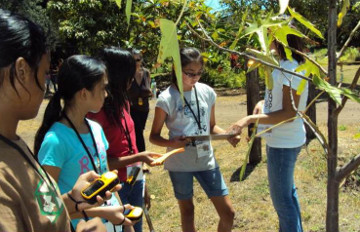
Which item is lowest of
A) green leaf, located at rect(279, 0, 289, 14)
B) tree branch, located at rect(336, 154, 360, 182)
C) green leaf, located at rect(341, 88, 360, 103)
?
tree branch, located at rect(336, 154, 360, 182)

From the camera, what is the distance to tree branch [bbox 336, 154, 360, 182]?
38.7 inches

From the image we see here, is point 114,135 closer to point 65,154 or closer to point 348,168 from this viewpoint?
point 65,154

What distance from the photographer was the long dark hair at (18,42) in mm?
1006

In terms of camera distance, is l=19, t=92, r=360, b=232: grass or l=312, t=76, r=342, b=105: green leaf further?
l=19, t=92, r=360, b=232: grass

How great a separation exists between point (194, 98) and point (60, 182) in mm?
1304

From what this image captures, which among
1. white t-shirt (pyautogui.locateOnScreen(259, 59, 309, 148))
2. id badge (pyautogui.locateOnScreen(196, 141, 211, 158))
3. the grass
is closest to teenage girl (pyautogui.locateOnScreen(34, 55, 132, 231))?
id badge (pyautogui.locateOnScreen(196, 141, 211, 158))

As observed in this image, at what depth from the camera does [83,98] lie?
194cm

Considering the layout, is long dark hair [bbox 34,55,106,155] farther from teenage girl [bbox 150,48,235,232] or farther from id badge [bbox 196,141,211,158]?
id badge [bbox 196,141,211,158]

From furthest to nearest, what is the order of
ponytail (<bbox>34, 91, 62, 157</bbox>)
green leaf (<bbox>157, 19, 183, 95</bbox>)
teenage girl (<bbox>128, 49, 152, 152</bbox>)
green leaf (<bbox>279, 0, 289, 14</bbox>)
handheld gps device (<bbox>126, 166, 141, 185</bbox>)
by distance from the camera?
1. teenage girl (<bbox>128, 49, 152, 152</bbox>)
2. handheld gps device (<bbox>126, 166, 141, 185</bbox>)
3. ponytail (<bbox>34, 91, 62, 157</bbox>)
4. green leaf (<bbox>279, 0, 289, 14</bbox>)
5. green leaf (<bbox>157, 19, 183, 95</bbox>)

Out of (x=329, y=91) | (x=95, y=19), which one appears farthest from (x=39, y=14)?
(x=329, y=91)

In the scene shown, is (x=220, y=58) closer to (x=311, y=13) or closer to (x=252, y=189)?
(x=252, y=189)

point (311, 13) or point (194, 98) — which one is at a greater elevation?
point (311, 13)

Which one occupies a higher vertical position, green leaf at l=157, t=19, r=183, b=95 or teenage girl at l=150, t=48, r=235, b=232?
green leaf at l=157, t=19, r=183, b=95

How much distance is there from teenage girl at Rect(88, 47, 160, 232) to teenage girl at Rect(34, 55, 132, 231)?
1.11 ft
